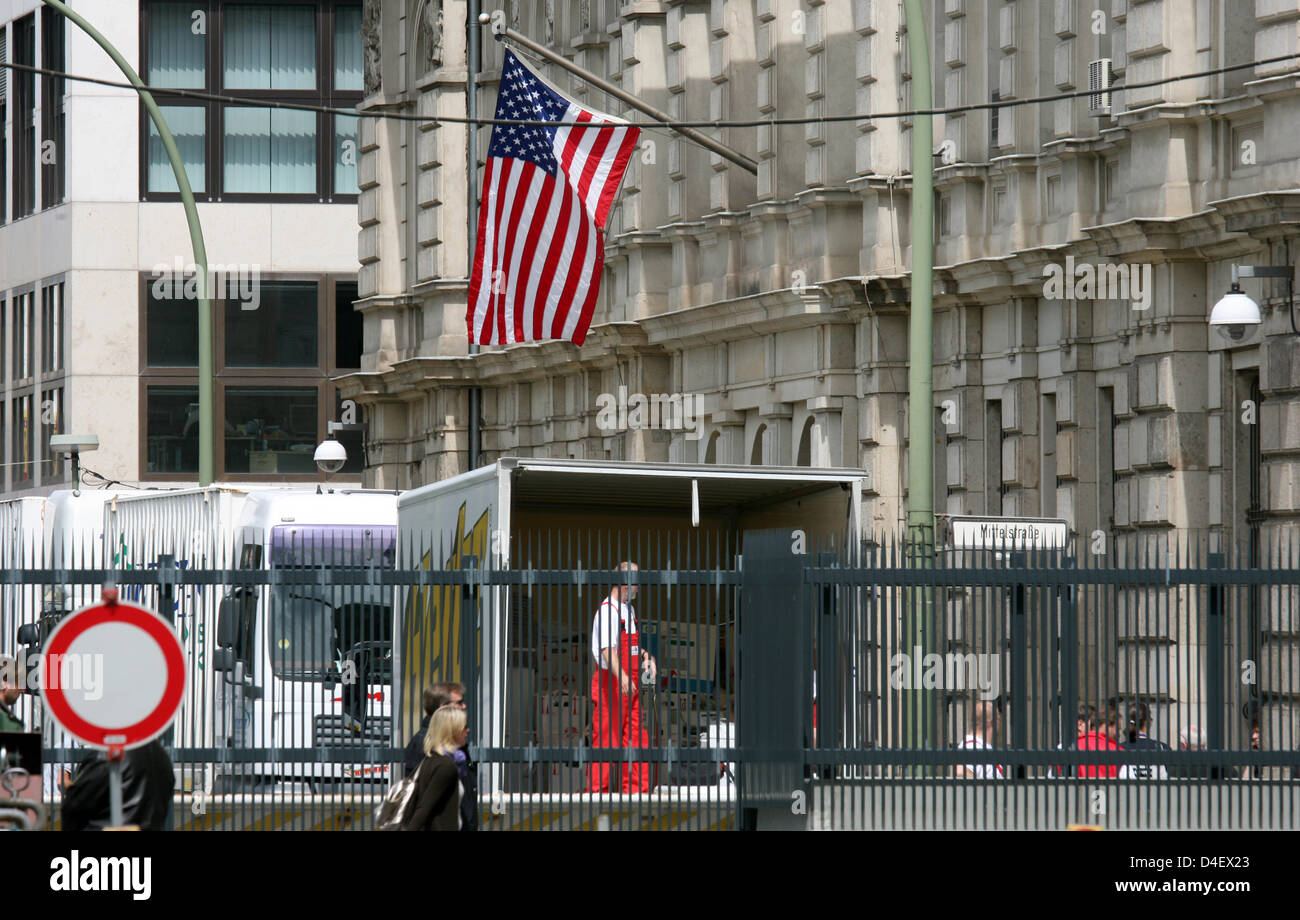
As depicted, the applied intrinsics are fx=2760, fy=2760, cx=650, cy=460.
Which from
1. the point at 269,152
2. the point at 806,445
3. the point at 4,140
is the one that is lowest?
the point at 806,445

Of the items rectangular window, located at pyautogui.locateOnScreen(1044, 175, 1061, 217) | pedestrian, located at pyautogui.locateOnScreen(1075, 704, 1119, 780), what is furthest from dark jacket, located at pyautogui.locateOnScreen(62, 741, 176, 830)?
rectangular window, located at pyautogui.locateOnScreen(1044, 175, 1061, 217)

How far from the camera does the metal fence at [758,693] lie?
17.2m

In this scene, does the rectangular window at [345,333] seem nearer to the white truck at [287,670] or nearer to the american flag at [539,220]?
the american flag at [539,220]

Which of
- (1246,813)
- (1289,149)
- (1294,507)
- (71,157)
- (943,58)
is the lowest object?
(1246,813)

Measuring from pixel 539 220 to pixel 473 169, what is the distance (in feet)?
36.0

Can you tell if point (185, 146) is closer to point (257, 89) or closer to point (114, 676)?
point (257, 89)

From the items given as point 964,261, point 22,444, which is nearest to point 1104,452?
point 964,261

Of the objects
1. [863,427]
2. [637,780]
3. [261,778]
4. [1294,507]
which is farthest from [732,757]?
[863,427]

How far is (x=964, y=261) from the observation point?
3017 centimetres

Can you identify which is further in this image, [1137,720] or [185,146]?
[185,146]

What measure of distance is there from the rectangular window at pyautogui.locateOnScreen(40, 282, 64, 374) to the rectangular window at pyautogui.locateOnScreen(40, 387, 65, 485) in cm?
66

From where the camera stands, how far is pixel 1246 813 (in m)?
17.1
